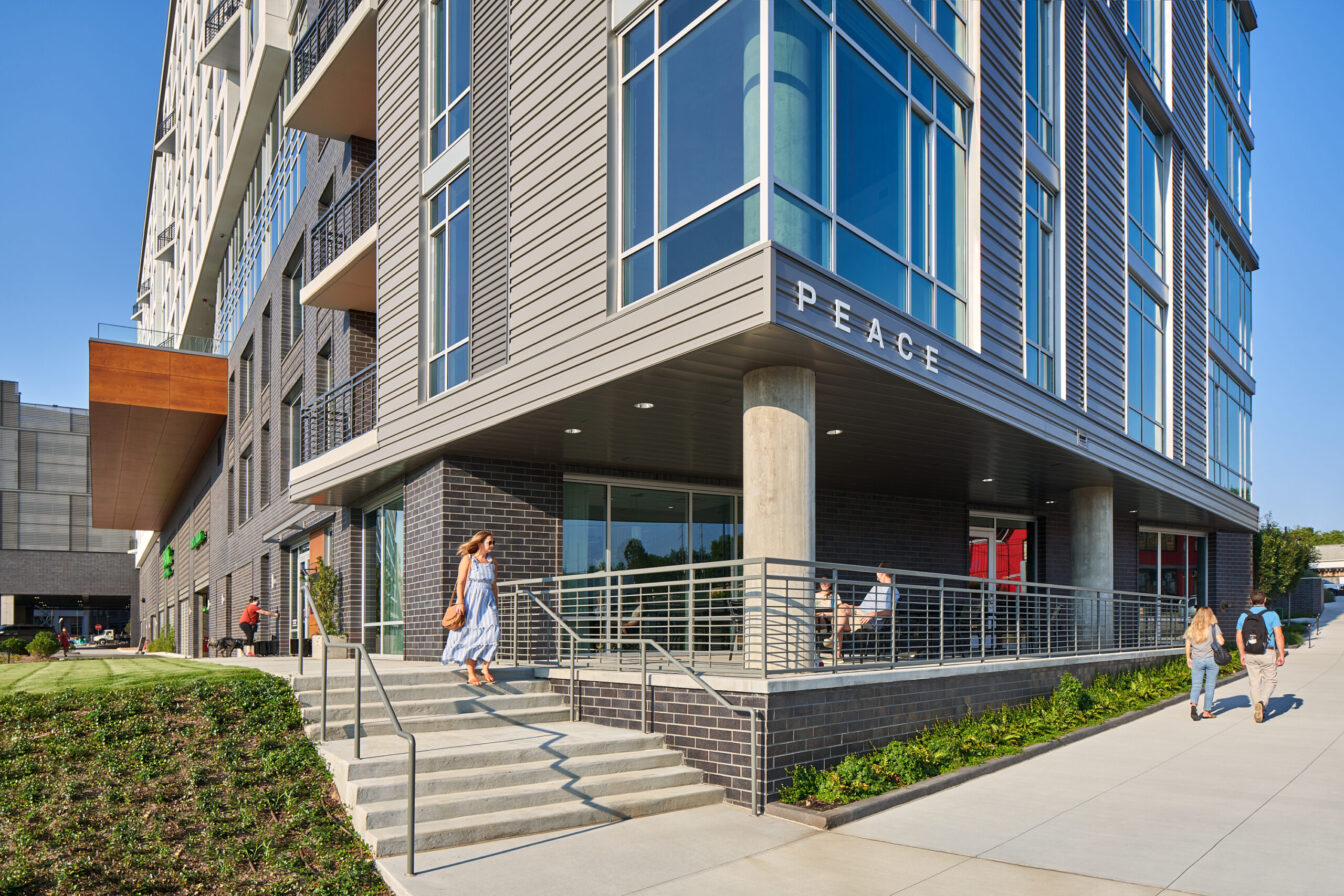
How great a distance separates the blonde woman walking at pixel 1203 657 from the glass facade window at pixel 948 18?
26.8ft

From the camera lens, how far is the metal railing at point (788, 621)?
9656 mm

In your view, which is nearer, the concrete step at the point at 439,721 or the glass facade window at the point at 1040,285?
the concrete step at the point at 439,721

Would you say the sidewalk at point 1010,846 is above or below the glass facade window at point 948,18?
below

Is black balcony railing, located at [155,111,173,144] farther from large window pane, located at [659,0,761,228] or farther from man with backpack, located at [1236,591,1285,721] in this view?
man with backpack, located at [1236,591,1285,721]

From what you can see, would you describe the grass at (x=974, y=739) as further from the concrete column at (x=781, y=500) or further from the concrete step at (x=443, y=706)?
the concrete step at (x=443, y=706)

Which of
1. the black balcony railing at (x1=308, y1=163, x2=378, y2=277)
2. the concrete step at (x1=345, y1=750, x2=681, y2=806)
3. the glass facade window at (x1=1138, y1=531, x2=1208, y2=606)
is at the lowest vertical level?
the concrete step at (x1=345, y1=750, x2=681, y2=806)

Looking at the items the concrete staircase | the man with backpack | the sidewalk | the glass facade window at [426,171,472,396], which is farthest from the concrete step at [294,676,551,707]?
the man with backpack

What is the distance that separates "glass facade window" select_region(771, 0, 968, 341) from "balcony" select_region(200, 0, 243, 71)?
26389 millimetres

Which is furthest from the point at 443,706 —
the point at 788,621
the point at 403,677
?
the point at 788,621

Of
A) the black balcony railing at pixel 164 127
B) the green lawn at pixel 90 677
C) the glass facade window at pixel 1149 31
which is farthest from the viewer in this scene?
the black balcony railing at pixel 164 127

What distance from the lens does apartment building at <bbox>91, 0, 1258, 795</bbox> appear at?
9.87 metres

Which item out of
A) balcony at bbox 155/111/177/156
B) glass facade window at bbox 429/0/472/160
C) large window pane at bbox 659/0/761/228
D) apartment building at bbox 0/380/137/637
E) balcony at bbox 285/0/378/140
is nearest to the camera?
large window pane at bbox 659/0/761/228

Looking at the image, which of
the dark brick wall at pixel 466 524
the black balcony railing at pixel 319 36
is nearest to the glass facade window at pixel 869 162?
the dark brick wall at pixel 466 524

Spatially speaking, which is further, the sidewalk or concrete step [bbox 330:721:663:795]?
concrete step [bbox 330:721:663:795]
